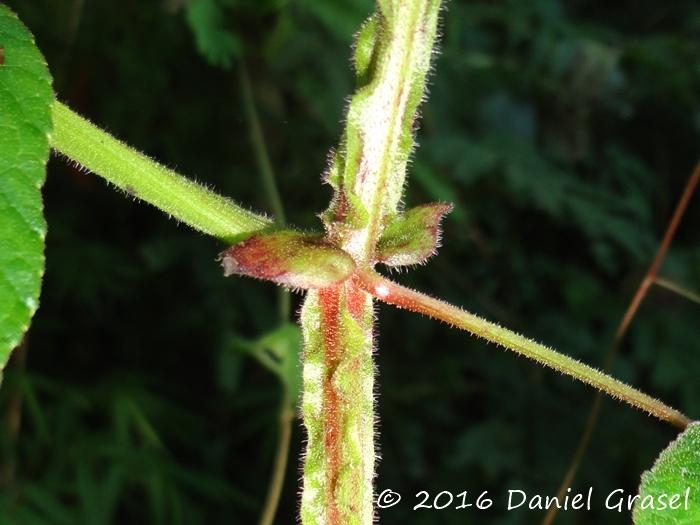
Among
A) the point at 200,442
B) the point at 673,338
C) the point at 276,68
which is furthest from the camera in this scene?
the point at 673,338

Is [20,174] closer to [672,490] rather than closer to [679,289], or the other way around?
[672,490]

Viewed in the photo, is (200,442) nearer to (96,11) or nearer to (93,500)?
(93,500)

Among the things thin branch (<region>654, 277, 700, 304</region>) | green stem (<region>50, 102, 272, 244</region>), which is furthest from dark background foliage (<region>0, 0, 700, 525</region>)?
green stem (<region>50, 102, 272, 244</region>)

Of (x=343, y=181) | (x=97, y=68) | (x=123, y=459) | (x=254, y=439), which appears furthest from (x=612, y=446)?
(x=343, y=181)

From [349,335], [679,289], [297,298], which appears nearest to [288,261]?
[349,335]

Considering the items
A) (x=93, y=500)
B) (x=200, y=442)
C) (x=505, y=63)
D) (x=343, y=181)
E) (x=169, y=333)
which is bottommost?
(x=343, y=181)

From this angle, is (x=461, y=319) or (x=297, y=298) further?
(x=297, y=298)
